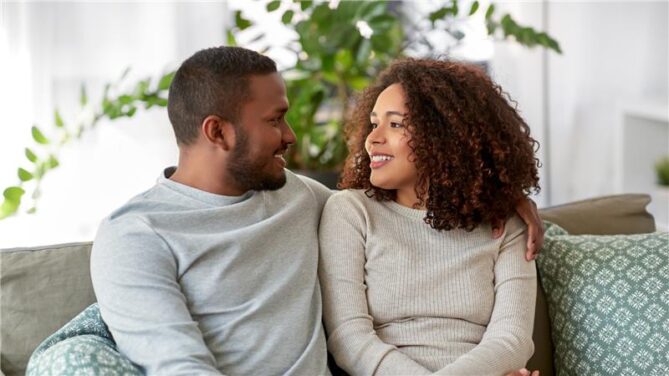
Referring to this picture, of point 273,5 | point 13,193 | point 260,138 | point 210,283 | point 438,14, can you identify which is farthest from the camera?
point 438,14

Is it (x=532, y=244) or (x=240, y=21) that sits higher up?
(x=240, y=21)

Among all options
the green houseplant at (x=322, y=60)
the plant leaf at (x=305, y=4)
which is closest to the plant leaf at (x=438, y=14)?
the green houseplant at (x=322, y=60)

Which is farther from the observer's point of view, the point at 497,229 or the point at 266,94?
the point at 497,229

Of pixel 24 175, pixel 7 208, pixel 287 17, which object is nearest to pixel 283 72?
pixel 287 17

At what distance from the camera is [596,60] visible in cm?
416

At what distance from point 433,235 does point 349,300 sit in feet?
0.75

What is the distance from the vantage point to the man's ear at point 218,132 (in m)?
1.80

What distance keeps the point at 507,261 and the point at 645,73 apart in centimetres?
258

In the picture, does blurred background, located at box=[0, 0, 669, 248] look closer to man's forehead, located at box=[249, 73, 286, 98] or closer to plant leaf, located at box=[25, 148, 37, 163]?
plant leaf, located at box=[25, 148, 37, 163]

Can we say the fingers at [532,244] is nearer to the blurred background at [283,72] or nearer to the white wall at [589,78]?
the blurred background at [283,72]

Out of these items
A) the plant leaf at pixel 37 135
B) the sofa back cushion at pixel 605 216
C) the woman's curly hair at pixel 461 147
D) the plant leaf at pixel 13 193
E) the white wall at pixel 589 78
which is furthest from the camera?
the white wall at pixel 589 78

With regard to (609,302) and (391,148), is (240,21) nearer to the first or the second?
(391,148)

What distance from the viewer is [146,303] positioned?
63.0 inches

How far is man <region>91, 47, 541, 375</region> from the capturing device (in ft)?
5.31
